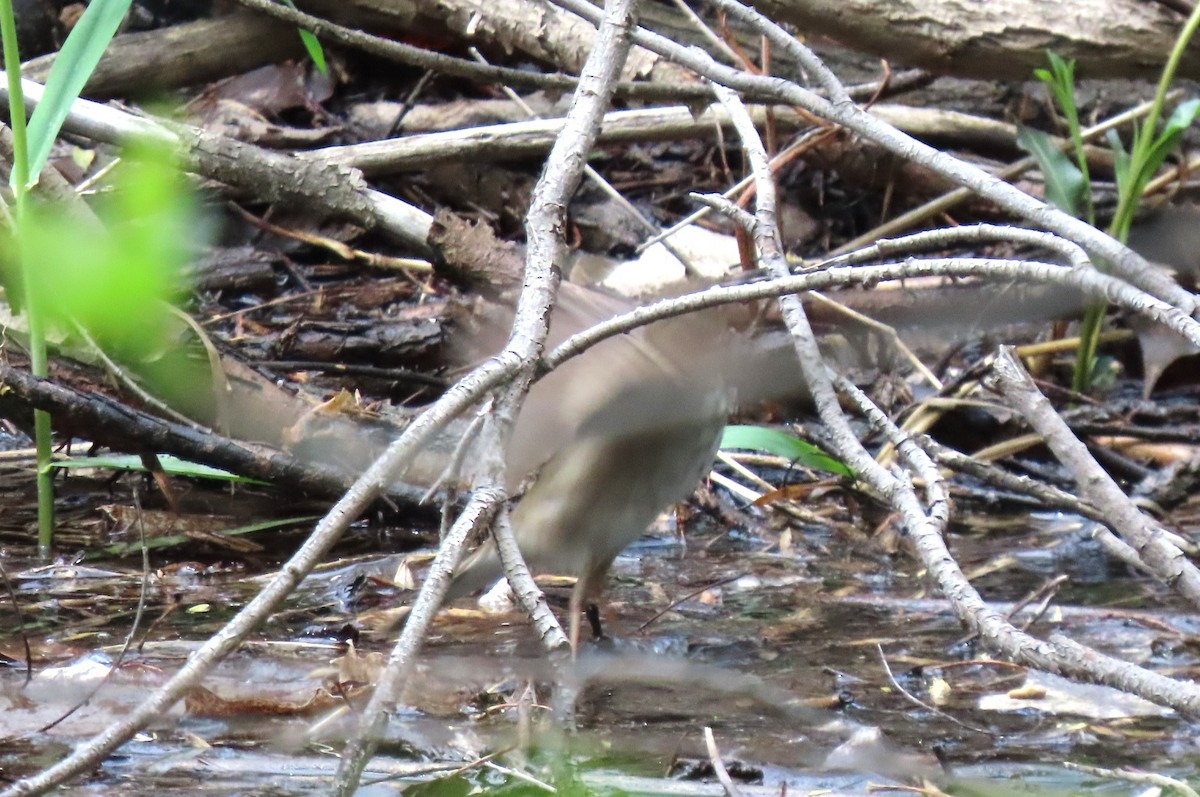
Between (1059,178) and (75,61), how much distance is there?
11.6 feet

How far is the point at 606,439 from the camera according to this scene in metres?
2.95

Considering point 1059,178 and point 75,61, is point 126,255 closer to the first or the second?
point 75,61

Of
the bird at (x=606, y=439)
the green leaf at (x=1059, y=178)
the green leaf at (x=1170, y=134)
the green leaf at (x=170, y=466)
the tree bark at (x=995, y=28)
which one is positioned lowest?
the bird at (x=606, y=439)

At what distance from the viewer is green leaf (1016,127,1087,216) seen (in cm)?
472

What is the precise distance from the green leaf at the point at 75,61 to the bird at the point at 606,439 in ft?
3.22

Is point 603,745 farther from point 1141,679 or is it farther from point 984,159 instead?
point 984,159

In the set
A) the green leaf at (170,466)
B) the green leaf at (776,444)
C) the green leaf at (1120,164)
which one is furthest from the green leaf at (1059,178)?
the green leaf at (170,466)

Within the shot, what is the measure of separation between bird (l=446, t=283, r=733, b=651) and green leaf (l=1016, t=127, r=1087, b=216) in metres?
2.28

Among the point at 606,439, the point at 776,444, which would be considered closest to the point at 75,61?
the point at 606,439

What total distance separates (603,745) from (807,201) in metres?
4.11

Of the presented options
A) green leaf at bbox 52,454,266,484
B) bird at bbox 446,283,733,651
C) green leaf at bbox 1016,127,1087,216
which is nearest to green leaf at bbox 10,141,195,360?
bird at bbox 446,283,733,651

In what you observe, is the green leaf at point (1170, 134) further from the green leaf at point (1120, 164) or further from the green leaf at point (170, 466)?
the green leaf at point (170, 466)

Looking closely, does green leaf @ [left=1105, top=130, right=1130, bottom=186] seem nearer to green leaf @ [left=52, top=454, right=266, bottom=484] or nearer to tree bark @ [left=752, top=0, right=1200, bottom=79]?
tree bark @ [left=752, top=0, right=1200, bottom=79]

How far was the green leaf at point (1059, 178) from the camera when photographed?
4.72m
